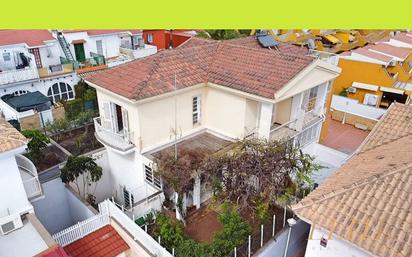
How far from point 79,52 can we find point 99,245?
2061 centimetres

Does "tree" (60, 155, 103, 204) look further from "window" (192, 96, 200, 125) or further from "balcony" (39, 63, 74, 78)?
"balcony" (39, 63, 74, 78)

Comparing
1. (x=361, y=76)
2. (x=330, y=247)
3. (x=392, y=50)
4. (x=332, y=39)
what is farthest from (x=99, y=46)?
(x=392, y=50)

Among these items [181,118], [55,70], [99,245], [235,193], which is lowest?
[99,245]

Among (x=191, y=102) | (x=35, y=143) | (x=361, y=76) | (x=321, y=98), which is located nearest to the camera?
(x=191, y=102)

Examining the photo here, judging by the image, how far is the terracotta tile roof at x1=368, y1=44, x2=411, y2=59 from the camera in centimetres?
3225

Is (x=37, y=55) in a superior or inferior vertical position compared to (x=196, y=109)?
superior

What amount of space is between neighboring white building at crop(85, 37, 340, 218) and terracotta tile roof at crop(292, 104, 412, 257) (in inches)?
203

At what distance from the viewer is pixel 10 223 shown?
11328mm

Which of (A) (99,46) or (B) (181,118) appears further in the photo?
(A) (99,46)

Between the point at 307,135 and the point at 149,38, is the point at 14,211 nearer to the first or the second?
the point at 307,135

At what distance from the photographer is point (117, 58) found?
1177 inches

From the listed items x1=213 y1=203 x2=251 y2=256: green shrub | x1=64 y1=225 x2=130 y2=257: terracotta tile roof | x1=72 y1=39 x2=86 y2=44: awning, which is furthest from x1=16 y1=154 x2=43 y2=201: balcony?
x1=72 y1=39 x2=86 y2=44: awning

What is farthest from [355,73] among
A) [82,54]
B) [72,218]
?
[72,218]

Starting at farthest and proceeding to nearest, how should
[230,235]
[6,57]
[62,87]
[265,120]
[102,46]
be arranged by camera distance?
[102,46], [62,87], [6,57], [265,120], [230,235]
